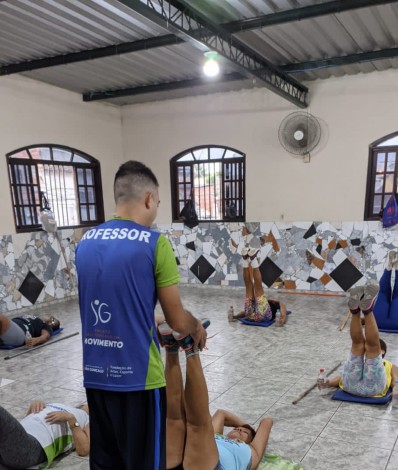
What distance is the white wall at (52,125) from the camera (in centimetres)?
570

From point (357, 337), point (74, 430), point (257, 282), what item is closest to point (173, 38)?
point (257, 282)

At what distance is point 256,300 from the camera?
5109mm

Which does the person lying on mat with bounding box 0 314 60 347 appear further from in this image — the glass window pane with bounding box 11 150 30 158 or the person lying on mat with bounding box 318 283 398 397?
the person lying on mat with bounding box 318 283 398 397

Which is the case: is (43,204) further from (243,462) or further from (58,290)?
(243,462)

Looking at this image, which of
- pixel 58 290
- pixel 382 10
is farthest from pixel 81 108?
pixel 382 10

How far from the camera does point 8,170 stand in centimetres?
575

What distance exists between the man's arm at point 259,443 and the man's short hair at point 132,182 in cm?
156

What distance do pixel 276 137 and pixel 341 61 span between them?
1.62 m

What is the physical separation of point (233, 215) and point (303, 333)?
2.76m

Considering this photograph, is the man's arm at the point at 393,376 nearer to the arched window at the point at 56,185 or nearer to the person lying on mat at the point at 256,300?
the person lying on mat at the point at 256,300

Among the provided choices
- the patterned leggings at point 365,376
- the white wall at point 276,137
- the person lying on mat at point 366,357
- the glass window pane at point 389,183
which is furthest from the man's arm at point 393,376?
the glass window pane at point 389,183

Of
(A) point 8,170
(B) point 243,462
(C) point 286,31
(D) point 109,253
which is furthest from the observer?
(A) point 8,170

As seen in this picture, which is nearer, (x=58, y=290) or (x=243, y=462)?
(x=243, y=462)

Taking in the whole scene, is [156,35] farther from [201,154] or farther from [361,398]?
[361,398]
